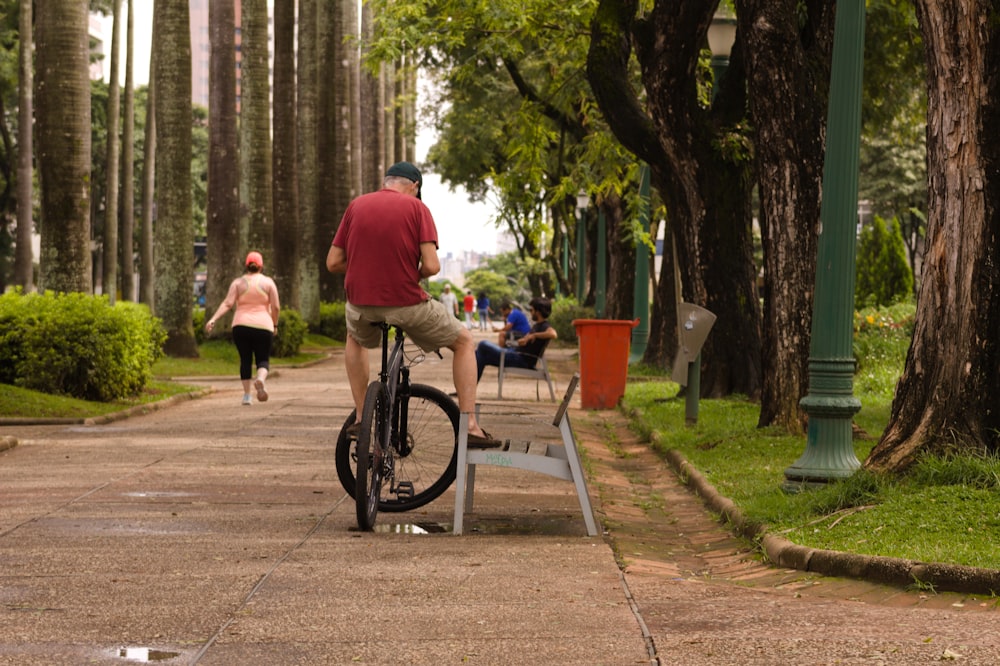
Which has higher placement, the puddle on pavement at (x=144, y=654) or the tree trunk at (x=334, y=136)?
the tree trunk at (x=334, y=136)

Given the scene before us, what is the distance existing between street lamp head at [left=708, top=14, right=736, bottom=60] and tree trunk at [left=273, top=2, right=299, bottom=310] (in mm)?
16444

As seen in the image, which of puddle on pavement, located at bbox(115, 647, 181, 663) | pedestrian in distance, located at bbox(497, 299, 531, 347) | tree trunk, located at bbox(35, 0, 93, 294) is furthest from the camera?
pedestrian in distance, located at bbox(497, 299, 531, 347)

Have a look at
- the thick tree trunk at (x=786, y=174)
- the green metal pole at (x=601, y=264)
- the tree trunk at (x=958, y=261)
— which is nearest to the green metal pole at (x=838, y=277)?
the tree trunk at (x=958, y=261)

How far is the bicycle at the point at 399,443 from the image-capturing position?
30.0 feet

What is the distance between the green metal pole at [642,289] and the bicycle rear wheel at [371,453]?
21266mm

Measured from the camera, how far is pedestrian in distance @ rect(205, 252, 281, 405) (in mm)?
19516

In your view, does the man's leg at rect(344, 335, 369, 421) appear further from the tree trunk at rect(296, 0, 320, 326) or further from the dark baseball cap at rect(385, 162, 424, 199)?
the tree trunk at rect(296, 0, 320, 326)

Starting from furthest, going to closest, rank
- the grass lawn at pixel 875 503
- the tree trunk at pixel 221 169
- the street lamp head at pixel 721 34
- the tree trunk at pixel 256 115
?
the tree trunk at pixel 256 115 < the tree trunk at pixel 221 169 < the street lamp head at pixel 721 34 < the grass lawn at pixel 875 503

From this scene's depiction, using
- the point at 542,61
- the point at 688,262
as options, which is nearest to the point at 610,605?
the point at 688,262

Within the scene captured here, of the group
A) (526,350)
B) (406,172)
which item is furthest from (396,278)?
(526,350)

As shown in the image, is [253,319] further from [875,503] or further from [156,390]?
[875,503]

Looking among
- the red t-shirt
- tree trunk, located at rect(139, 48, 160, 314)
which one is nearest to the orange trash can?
the red t-shirt

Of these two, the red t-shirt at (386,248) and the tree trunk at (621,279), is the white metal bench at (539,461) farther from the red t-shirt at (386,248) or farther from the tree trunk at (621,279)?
the tree trunk at (621,279)

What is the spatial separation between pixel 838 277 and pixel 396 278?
112 inches
